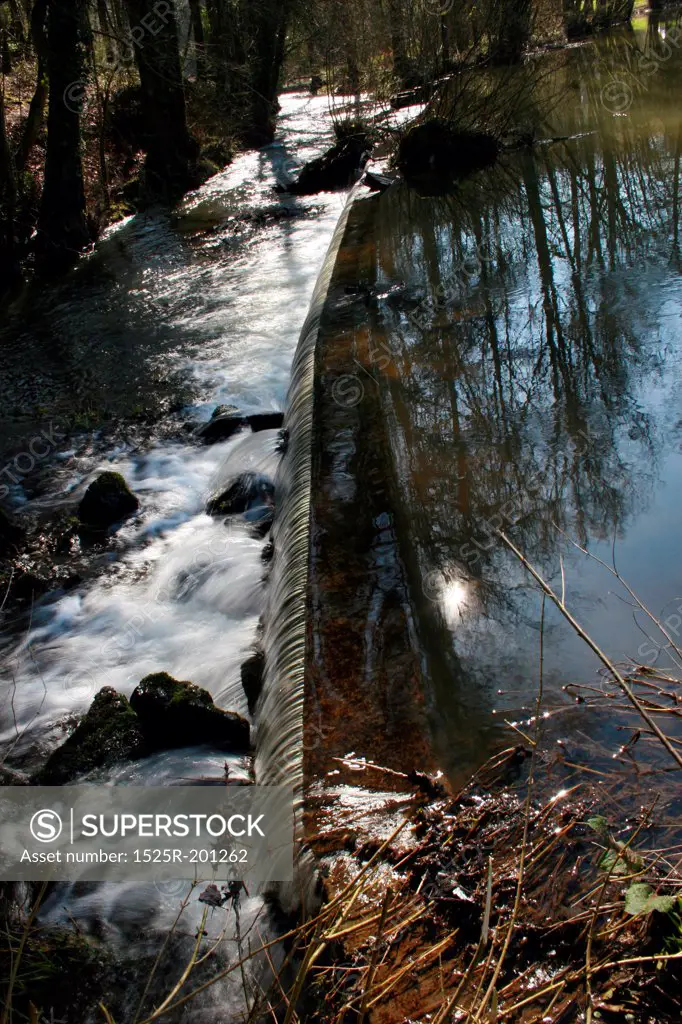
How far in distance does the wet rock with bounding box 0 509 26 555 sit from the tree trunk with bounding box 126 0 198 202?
1138cm

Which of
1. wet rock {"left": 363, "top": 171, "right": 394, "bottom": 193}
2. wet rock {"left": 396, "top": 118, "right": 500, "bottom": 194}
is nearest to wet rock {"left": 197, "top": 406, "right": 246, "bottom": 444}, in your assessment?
wet rock {"left": 363, "top": 171, "right": 394, "bottom": 193}

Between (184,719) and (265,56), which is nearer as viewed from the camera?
(184,719)

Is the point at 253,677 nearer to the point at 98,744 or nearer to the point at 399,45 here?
the point at 98,744

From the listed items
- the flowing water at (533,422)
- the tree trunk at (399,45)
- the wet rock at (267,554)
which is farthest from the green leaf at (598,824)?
the tree trunk at (399,45)

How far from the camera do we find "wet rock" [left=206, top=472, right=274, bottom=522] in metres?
6.70

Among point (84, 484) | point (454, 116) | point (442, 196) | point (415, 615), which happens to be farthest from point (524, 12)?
point (415, 615)

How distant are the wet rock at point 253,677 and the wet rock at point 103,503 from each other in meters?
2.40

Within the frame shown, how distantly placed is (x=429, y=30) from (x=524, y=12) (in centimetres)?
204

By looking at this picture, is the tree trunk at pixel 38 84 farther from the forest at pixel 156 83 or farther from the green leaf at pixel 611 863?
the green leaf at pixel 611 863

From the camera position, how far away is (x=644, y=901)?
2.30 metres

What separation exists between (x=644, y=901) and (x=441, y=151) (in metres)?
15.3

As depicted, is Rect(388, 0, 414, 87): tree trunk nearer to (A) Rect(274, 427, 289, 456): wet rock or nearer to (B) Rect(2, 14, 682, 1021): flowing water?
(B) Rect(2, 14, 682, 1021): flowing water

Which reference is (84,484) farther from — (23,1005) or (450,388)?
(23,1005)

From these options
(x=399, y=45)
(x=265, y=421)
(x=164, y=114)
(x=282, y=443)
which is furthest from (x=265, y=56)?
(x=282, y=443)
